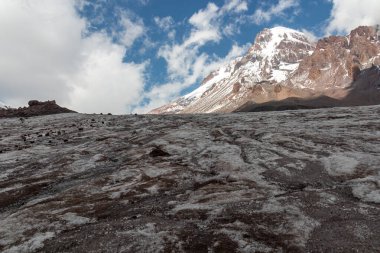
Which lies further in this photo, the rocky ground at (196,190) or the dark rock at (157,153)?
the dark rock at (157,153)

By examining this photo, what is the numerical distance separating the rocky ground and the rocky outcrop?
15092mm

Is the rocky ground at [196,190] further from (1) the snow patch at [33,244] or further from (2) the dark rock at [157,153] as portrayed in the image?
(2) the dark rock at [157,153]

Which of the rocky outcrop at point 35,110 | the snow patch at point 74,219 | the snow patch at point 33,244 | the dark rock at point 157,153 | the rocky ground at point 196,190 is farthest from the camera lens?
the rocky outcrop at point 35,110

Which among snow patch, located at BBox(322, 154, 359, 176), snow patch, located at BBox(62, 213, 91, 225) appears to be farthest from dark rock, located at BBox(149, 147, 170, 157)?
snow patch, located at BBox(62, 213, 91, 225)

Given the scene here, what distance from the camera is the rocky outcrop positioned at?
38781mm

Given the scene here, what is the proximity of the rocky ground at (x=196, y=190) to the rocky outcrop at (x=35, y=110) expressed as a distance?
1509cm

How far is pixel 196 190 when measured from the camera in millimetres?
13984

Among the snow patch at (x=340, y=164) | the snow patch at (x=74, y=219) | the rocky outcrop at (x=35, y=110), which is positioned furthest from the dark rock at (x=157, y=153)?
the rocky outcrop at (x=35, y=110)

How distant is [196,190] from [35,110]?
30.7 metres

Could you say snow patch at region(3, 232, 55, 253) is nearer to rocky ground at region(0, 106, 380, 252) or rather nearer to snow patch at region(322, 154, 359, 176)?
Result: rocky ground at region(0, 106, 380, 252)

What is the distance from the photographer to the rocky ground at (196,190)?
10461 millimetres

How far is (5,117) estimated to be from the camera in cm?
3716

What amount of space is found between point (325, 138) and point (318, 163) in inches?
156

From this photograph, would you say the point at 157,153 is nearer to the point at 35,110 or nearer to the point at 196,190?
the point at 196,190
